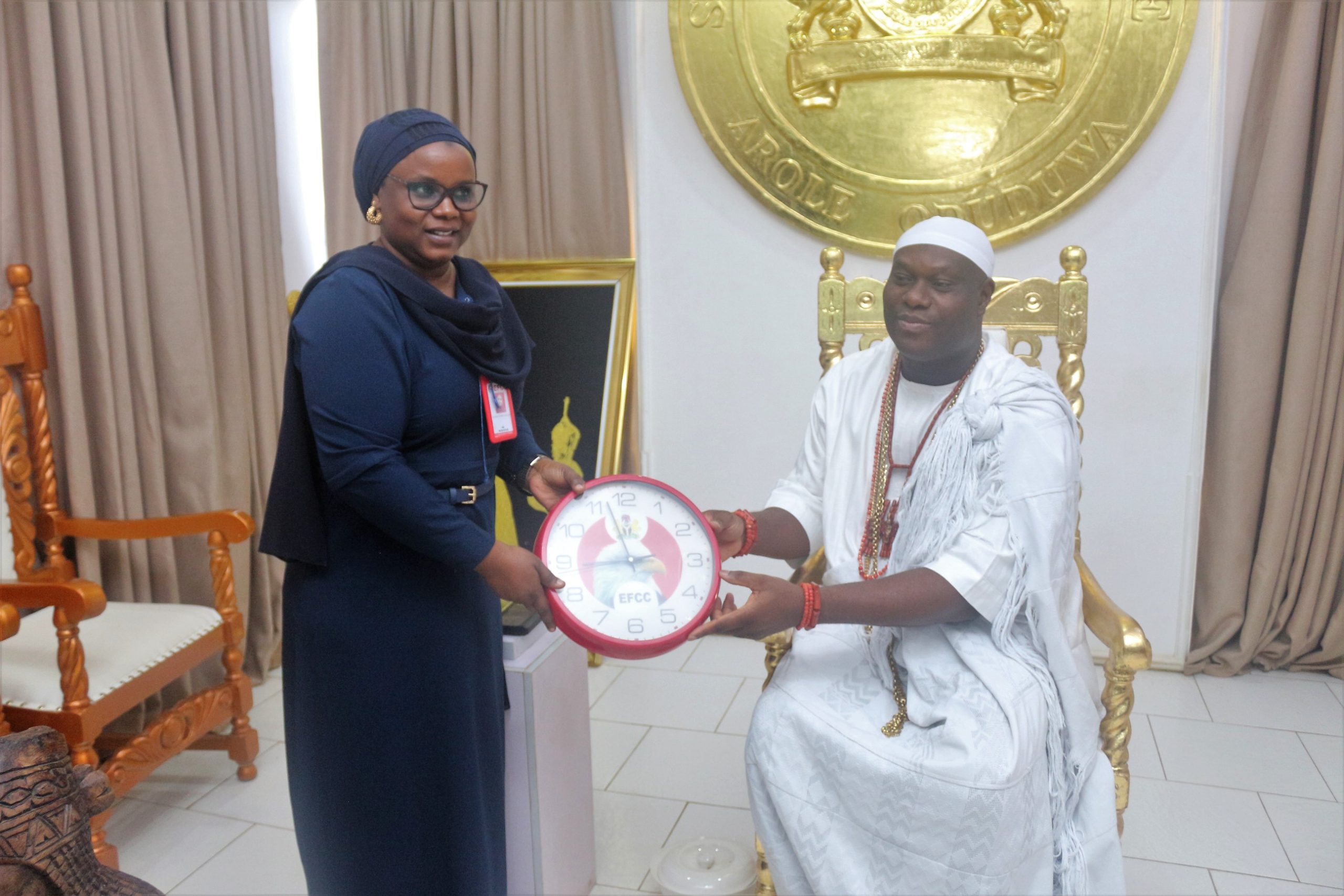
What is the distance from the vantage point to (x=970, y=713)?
1892 millimetres

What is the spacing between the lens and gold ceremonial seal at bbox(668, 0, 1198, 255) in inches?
134

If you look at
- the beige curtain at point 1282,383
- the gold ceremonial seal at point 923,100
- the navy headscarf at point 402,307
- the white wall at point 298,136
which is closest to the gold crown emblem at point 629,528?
the navy headscarf at point 402,307

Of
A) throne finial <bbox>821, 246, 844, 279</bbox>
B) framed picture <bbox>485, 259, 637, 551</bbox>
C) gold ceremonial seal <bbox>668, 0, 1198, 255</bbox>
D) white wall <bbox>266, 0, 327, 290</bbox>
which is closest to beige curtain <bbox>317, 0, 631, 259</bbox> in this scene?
framed picture <bbox>485, 259, 637, 551</bbox>

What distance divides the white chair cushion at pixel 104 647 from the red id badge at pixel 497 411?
4.89 feet

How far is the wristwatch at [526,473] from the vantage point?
204 centimetres

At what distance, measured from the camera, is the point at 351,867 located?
1.86 m

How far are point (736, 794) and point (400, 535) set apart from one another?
1.72m

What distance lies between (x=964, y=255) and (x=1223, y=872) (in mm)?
1744

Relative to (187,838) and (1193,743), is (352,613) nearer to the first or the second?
(187,838)

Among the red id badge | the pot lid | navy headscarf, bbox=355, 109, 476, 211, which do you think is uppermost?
navy headscarf, bbox=355, 109, 476, 211

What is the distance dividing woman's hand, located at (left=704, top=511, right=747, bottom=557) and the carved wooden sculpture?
126cm

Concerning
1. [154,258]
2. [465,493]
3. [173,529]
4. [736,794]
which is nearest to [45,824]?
[465,493]

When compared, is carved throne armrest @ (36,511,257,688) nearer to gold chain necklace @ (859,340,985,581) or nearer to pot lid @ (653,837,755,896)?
pot lid @ (653,837,755,896)

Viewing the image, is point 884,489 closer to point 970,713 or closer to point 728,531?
point 728,531
